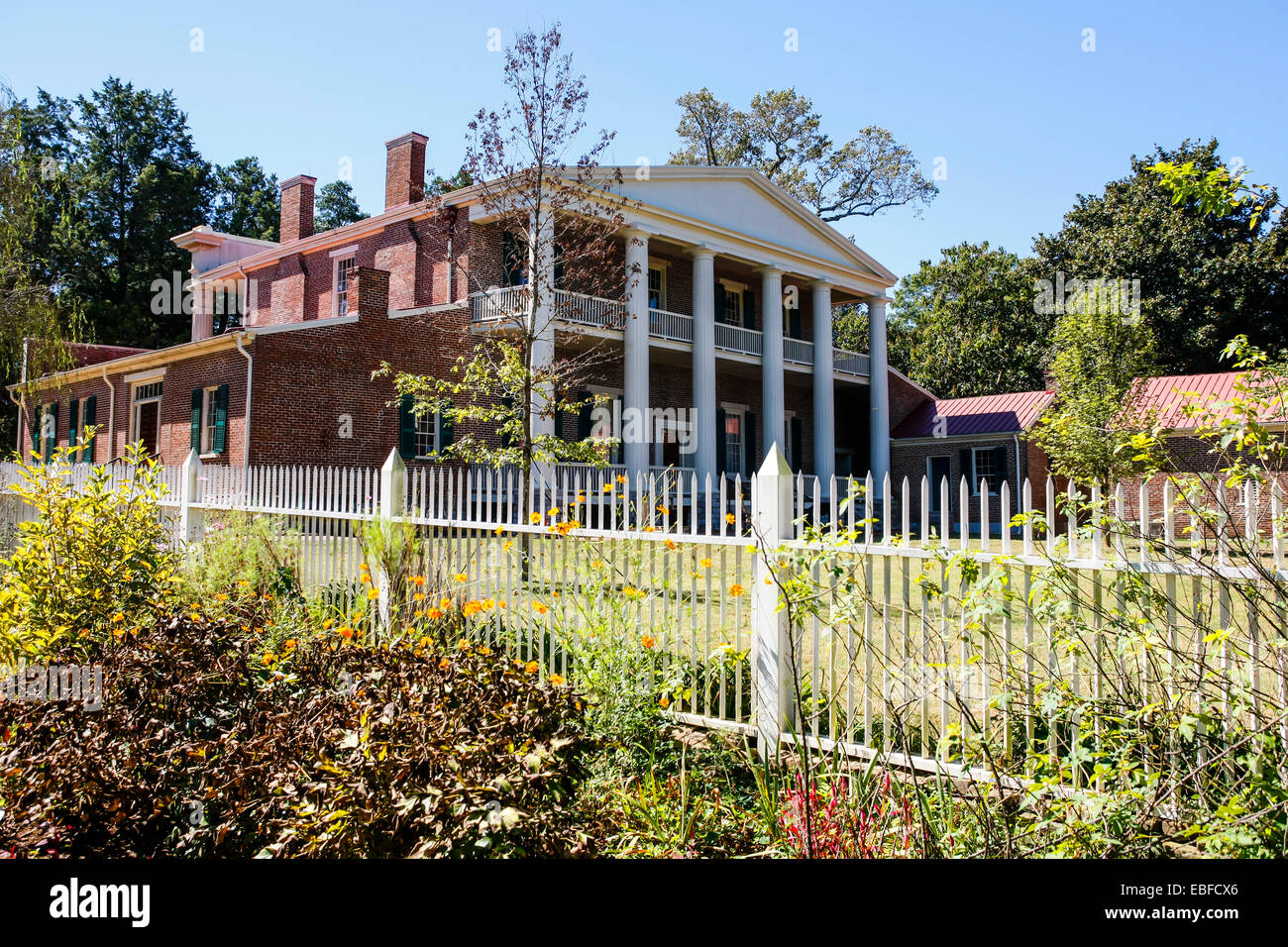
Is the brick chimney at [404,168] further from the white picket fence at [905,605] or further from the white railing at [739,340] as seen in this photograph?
the white picket fence at [905,605]

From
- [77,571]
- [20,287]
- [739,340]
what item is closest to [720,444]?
[739,340]

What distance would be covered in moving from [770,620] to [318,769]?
260 centimetres

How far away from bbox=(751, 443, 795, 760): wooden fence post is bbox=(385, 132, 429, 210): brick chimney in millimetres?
23525

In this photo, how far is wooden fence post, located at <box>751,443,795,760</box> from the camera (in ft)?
16.2

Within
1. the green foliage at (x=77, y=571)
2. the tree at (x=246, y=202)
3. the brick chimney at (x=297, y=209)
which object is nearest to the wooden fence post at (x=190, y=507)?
the green foliage at (x=77, y=571)

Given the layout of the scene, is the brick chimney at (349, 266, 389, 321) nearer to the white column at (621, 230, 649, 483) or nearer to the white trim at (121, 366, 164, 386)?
the white trim at (121, 366, 164, 386)

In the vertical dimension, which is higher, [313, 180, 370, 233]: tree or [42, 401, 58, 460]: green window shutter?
[313, 180, 370, 233]: tree

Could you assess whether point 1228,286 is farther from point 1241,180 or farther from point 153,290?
point 153,290

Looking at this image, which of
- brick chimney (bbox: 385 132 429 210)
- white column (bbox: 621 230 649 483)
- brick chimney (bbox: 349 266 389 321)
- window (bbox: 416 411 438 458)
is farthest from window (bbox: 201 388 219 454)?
white column (bbox: 621 230 649 483)

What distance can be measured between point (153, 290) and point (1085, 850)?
155 feet

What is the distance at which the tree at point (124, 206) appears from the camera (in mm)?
42188

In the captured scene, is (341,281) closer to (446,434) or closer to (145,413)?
(145,413)

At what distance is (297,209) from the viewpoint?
1169 inches

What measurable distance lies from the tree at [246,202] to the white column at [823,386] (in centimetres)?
3442
